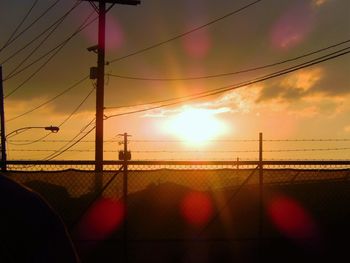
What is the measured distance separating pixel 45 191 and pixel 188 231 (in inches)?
106

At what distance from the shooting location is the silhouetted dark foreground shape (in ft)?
15.2

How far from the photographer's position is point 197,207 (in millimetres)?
11719

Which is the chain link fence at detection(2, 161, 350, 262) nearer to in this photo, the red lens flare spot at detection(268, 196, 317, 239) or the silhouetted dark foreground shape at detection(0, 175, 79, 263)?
the red lens flare spot at detection(268, 196, 317, 239)

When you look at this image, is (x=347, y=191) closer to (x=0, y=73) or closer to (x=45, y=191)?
(x=45, y=191)

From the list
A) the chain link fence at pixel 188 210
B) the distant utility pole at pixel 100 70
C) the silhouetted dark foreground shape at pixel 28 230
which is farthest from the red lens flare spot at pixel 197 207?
the distant utility pole at pixel 100 70

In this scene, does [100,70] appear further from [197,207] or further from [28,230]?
[28,230]

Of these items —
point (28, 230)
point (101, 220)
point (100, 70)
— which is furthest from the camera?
point (100, 70)

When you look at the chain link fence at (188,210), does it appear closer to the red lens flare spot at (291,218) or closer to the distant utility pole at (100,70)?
the red lens flare spot at (291,218)

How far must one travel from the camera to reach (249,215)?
11.8 metres

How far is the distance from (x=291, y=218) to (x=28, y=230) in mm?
7865

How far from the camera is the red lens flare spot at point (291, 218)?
11195 mm

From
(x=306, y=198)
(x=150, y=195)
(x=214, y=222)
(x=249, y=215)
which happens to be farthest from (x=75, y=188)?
(x=306, y=198)

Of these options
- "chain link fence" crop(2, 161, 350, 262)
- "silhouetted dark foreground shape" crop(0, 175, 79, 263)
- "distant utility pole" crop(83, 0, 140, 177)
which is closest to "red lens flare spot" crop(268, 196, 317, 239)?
"chain link fence" crop(2, 161, 350, 262)

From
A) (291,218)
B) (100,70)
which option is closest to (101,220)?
(291,218)
